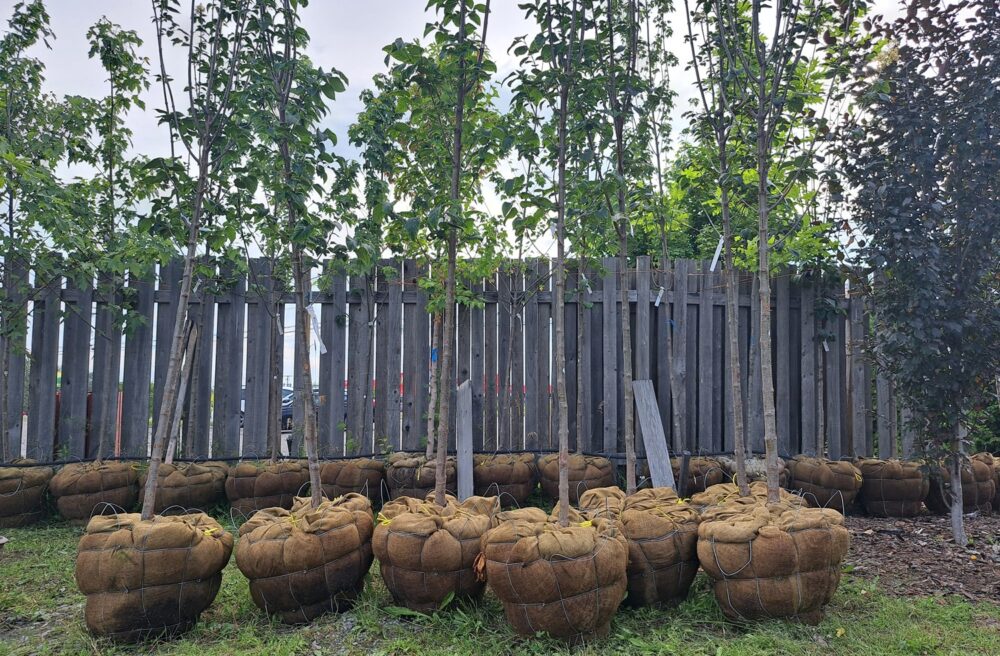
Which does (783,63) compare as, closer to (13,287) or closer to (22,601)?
(22,601)

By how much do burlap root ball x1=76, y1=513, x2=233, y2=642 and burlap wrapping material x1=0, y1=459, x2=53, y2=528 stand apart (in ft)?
9.26

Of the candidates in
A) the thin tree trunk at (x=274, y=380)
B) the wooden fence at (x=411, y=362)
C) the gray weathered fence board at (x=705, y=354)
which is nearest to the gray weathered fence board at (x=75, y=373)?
the wooden fence at (x=411, y=362)

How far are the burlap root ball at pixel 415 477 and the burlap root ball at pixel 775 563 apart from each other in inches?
110

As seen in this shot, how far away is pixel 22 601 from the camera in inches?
161

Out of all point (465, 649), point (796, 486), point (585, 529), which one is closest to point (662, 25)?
point (796, 486)

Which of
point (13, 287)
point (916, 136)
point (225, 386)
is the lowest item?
point (225, 386)

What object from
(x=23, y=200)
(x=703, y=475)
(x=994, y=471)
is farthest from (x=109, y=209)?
(x=994, y=471)

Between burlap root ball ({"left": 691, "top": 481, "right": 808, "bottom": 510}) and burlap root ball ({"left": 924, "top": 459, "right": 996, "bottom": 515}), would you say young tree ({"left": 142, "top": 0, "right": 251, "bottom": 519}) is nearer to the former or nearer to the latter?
burlap root ball ({"left": 691, "top": 481, "right": 808, "bottom": 510})

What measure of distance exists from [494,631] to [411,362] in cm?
372

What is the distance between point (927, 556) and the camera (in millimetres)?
4988

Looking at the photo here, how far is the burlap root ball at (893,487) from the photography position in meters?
6.02

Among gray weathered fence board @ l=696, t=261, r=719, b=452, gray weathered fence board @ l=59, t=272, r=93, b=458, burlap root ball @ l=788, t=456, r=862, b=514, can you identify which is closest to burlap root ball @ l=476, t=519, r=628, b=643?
burlap root ball @ l=788, t=456, r=862, b=514

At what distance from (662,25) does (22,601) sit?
6.92 m

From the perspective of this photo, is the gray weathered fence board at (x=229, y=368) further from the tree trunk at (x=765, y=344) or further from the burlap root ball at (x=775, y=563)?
the tree trunk at (x=765, y=344)
